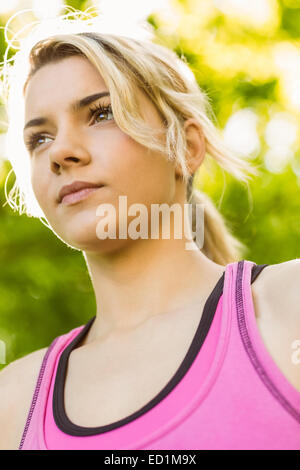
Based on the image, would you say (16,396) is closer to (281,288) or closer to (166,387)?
(166,387)

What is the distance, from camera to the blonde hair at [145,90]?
1904 mm

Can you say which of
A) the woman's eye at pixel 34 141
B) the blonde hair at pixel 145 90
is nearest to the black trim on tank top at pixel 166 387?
the blonde hair at pixel 145 90

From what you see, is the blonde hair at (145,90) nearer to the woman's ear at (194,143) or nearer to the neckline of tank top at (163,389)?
the woman's ear at (194,143)

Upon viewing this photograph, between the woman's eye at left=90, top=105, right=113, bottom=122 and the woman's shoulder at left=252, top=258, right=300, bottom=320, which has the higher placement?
the woman's eye at left=90, top=105, right=113, bottom=122

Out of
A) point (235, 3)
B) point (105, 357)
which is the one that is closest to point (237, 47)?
point (235, 3)

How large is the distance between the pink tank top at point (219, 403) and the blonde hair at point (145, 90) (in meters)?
0.58

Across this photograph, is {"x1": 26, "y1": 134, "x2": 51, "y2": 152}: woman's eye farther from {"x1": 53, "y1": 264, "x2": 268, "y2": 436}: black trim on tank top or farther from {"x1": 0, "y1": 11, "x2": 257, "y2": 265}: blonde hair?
{"x1": 53, "y1": 264, "x2": 268, "y2": 436}: black trim on tank top

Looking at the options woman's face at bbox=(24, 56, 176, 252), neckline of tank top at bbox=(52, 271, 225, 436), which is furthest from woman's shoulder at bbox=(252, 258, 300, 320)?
woman's face at bbox=(24, 56, 176, 252)

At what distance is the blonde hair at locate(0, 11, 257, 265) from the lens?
6.25 feet

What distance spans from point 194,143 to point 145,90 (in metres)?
0.27

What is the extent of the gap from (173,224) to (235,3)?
322cm

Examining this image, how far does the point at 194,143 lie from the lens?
6.95ft

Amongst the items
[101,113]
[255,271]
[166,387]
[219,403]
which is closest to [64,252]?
[101,113]

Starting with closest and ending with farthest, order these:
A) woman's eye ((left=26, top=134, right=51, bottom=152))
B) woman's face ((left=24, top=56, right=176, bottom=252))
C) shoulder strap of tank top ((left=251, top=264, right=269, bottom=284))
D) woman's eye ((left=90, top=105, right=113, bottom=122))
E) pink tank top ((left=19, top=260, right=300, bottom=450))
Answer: pink tank top ((left=19, top=260, right=300, bottom=450)) < shoulder strap of tank top ((left=251, top=264, right=269, bottom=284)) < woman's face ((left=24, top=56, right=176, bottom=252)) < woman's eye ((left=90, top=105, right=113, bottom=122)) < woman's eye ((left=26, top=134, right=51, bottom=152))
